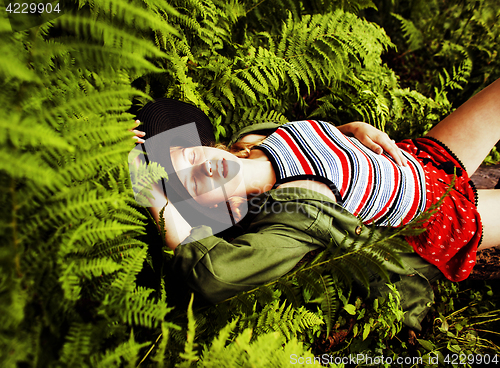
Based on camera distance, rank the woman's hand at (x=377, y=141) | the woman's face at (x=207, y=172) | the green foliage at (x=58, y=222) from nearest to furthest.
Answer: the green foliage at (x=58, y=222) → the woman's face at (x=207, y=172) → the woman's hand at (x=377, y=141)

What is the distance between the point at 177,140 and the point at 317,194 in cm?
107

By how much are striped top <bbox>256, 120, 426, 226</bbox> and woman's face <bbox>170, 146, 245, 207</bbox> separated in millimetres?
362

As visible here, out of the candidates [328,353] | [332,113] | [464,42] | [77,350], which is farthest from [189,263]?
[464,42]

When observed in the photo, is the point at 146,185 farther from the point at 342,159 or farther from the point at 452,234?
the point at 452,234

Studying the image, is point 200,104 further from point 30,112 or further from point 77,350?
point 77,350

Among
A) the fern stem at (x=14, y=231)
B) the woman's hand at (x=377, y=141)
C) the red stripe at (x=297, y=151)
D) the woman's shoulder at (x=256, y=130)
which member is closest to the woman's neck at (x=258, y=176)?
the red stripe at (x=297, y=151)

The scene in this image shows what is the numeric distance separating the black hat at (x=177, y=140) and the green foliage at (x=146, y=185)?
0.58 ft

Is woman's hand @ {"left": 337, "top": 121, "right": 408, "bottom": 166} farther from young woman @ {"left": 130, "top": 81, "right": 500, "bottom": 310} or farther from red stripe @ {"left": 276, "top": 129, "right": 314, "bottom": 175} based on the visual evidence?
red stripe @ {"left": 276, "top": 129, "right": 314, "bottom": 175}

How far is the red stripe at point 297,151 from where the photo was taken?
1735mm

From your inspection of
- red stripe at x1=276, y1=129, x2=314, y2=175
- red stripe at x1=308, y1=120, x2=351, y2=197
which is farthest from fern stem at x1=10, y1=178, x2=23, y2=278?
red stripe at x1=308, y1=120, x2=351, y2=197

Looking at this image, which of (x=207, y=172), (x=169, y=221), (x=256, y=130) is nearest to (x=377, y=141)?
(x=256, y=130)

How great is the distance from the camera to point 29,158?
1.77 ft

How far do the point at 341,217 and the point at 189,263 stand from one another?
0.98 meters

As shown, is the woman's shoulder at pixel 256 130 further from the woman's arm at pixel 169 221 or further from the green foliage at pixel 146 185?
the woman's arm at pixel 169 221
